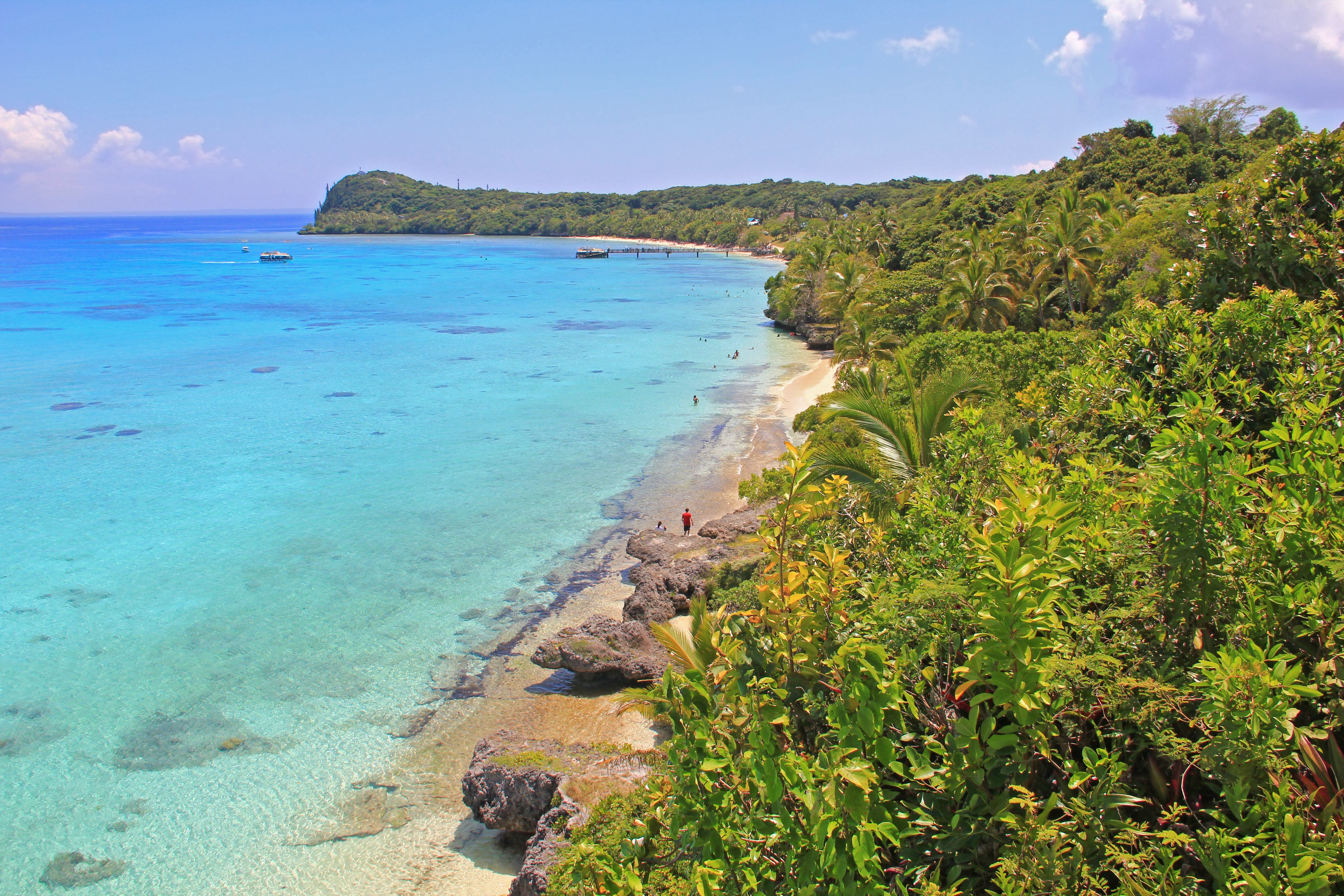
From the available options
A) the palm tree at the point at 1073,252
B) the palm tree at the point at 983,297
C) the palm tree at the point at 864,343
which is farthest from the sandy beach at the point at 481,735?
the palm tree at the point at 1073,252

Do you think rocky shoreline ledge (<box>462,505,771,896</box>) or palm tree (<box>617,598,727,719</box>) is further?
rocky shoreline ledge (<box>462,505,771,896</box>)

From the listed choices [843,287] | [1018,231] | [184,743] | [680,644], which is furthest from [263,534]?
[843,287]

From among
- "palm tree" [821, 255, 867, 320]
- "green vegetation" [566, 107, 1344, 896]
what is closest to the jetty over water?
"palm tree" [821, 255, 867, 320]

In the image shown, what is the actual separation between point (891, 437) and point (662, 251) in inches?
6288

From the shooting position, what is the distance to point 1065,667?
4.09 metres

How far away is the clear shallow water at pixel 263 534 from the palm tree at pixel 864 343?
549 centimetres

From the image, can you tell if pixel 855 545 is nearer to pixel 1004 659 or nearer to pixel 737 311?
pixel 1004 659

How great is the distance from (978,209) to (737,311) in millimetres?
23499

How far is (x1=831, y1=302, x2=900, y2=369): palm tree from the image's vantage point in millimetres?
31406

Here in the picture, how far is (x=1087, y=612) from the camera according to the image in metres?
5.21

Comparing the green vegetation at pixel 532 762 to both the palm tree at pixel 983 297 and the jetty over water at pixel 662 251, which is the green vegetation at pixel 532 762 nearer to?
the palm tree at pixel 983 297

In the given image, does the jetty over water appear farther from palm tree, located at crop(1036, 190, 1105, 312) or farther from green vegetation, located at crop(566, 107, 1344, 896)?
green vegetation, located at crop(566, 107, 1344, 896)

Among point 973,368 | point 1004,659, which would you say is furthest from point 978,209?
point 1004,659

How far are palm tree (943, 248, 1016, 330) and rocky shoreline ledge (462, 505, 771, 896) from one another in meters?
14.1
